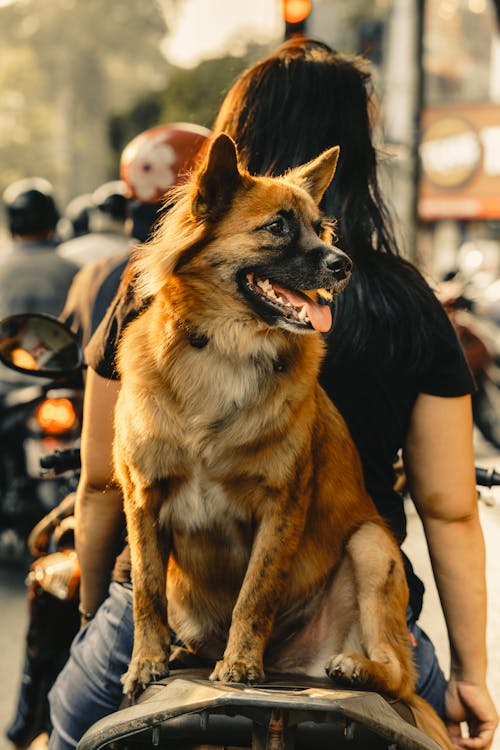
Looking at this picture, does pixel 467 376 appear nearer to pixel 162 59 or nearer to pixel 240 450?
pixel 240 450

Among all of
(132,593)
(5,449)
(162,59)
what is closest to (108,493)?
(132,593)

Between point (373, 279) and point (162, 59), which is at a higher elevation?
point (373, 279)

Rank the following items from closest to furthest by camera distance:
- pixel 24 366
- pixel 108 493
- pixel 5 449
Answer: pixel 108 493
pixel 24 366
pixel 5 449

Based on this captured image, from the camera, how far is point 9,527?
639cm

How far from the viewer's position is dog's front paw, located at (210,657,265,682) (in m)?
1.99

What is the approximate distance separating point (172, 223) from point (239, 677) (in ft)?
3.14

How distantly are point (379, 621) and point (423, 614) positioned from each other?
4.45ft

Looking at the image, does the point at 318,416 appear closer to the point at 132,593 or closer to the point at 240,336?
the point at 240,336

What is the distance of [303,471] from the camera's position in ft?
Result: 6.87

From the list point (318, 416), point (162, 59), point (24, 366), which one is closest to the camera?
point (318, 416)

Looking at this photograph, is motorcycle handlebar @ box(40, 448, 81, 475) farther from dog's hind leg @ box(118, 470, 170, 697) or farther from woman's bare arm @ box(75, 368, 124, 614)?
dog's hind leg @ box(118, 470, 170, 697)

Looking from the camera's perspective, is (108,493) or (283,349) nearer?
(283,349)

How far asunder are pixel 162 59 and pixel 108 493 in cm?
7529

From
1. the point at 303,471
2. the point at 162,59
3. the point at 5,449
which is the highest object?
the point at 303,471
